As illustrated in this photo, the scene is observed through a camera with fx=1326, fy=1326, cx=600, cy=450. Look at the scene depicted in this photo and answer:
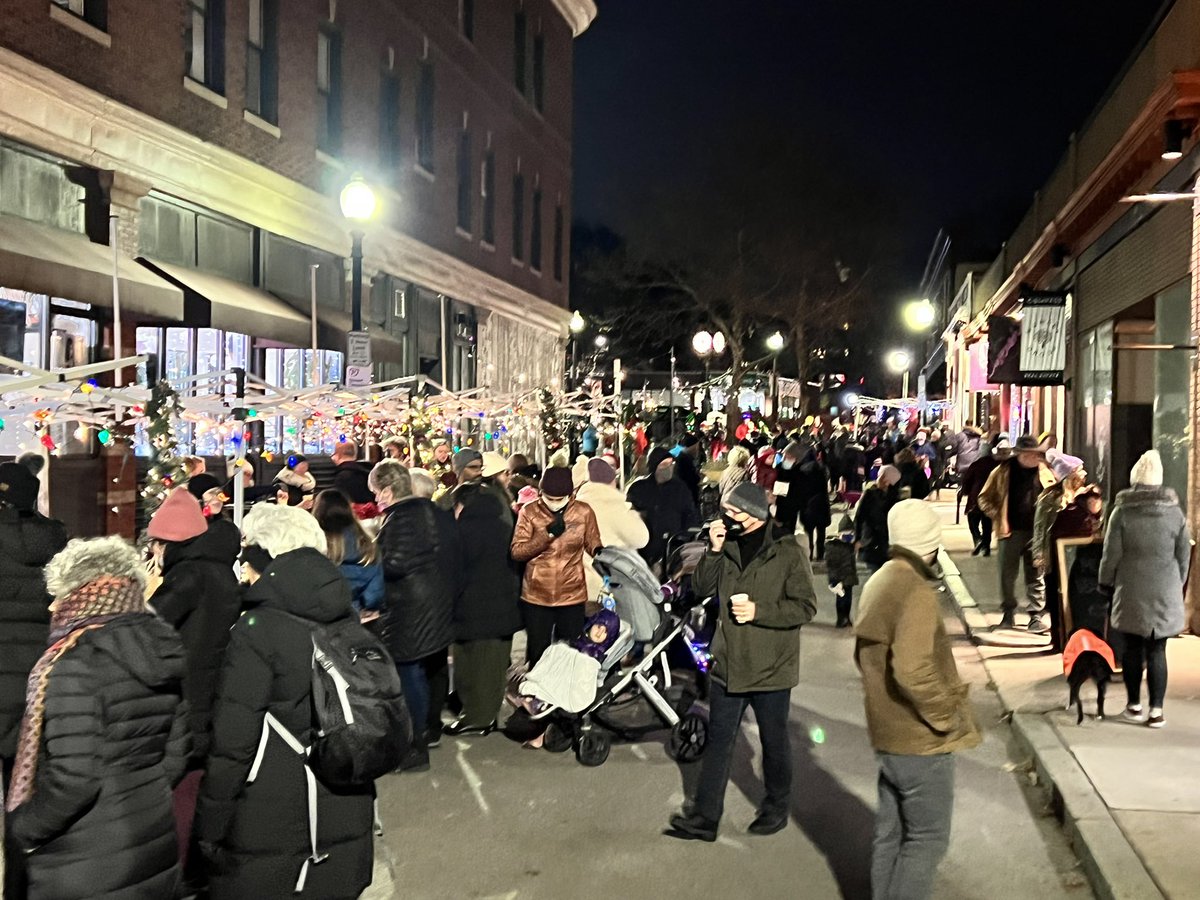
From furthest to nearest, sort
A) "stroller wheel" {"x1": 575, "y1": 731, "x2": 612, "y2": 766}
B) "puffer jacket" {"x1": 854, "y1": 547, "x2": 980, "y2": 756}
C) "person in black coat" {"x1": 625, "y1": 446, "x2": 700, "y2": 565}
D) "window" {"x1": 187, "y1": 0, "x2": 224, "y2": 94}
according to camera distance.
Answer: "window" {"x1": 187, "y1": 0, "x2": 224, "y2": 94} → "person in black coat" {"x1": 625, "y1": 446, "x2": 700, "y2": 565} → "stroller wheel" {"x1": 575, "y1": 731, "x2": 612, "y2": 766} → "puffer jacket" {"x1": 854, "y1": 547, "x2": 980, "y2": 756}

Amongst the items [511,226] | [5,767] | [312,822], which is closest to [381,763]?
[312,822]

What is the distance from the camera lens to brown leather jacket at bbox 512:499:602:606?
9000mm

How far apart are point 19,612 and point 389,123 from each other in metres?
21.5

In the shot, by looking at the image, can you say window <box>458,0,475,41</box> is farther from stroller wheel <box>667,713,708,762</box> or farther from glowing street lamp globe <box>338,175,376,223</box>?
stroller wheel <box>667,713,708,762</box>

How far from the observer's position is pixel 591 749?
8.35 meters

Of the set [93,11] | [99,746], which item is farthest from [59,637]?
[93,11]

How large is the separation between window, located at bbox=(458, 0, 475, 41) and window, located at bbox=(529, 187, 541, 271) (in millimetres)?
7199

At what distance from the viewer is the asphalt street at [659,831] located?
20.5 ft

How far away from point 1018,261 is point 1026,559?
53.7 feet

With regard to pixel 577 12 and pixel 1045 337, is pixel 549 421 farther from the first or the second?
pixel 577 12

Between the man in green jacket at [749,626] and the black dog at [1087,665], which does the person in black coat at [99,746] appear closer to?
the man in green jacket at [749,626]

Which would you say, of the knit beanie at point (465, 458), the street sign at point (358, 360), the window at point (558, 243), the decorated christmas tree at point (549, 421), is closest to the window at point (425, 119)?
the decorated christmas tree at point (549, 421)

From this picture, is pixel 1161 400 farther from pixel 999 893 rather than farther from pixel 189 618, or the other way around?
pixel 189 618

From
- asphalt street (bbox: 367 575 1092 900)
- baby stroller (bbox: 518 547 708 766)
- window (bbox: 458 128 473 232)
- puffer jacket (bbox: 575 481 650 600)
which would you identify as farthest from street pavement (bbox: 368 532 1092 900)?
window (bbox: 458 128 473 232)
